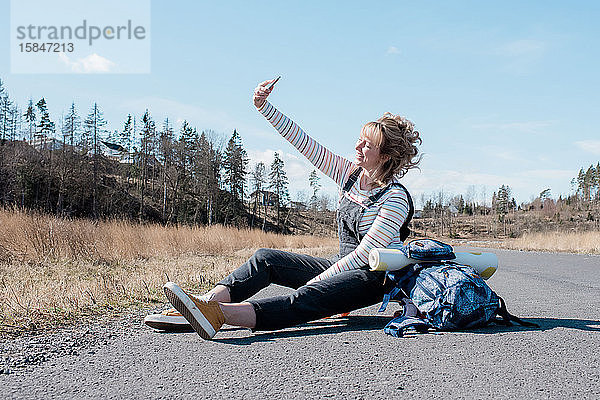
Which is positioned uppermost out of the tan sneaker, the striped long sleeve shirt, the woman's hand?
the woman's hand

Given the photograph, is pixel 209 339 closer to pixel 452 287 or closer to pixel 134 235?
pixel 452 287

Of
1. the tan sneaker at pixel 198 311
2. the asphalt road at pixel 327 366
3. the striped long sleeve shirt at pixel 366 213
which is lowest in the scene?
the asphalt road at pixel 327 366

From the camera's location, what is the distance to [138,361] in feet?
8.81

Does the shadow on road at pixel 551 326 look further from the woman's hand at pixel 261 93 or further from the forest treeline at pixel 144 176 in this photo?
the forest treeline at pixel 144 176

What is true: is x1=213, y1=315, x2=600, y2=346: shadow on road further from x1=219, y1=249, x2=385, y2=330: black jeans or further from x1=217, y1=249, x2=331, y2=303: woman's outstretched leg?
x1=217, y1=249, x2=331, y2=303: woman's outstretched leg

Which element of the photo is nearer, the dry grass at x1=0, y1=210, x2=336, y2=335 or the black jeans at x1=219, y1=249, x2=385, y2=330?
the black jeans at x1=219, y1=249, x2=385, y2=330

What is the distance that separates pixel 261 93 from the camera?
164 inches

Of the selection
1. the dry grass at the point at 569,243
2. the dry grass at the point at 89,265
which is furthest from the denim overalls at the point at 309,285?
the dry grass at the point at 569,243

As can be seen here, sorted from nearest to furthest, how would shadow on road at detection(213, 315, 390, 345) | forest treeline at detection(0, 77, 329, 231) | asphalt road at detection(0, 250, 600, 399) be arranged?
asphalt road at detection(0, 250, 600, 399) → shadow on road at detection(213, 315, 390, 345) → forest treeline at detection(0, 77, 329, 231)

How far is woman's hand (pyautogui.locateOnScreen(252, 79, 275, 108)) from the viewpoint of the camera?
13.6 feet

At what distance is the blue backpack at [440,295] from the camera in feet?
11.0

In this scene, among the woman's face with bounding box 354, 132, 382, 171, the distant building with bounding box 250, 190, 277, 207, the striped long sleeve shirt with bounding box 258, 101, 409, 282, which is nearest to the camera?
the striped long sleeve shirt with bounding box 258, 101, 409, 282

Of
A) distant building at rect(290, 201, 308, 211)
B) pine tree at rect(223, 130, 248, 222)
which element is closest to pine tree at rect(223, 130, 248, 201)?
pine tree at rect(223, 130, 248, 222)

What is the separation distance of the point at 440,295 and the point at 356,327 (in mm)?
698
